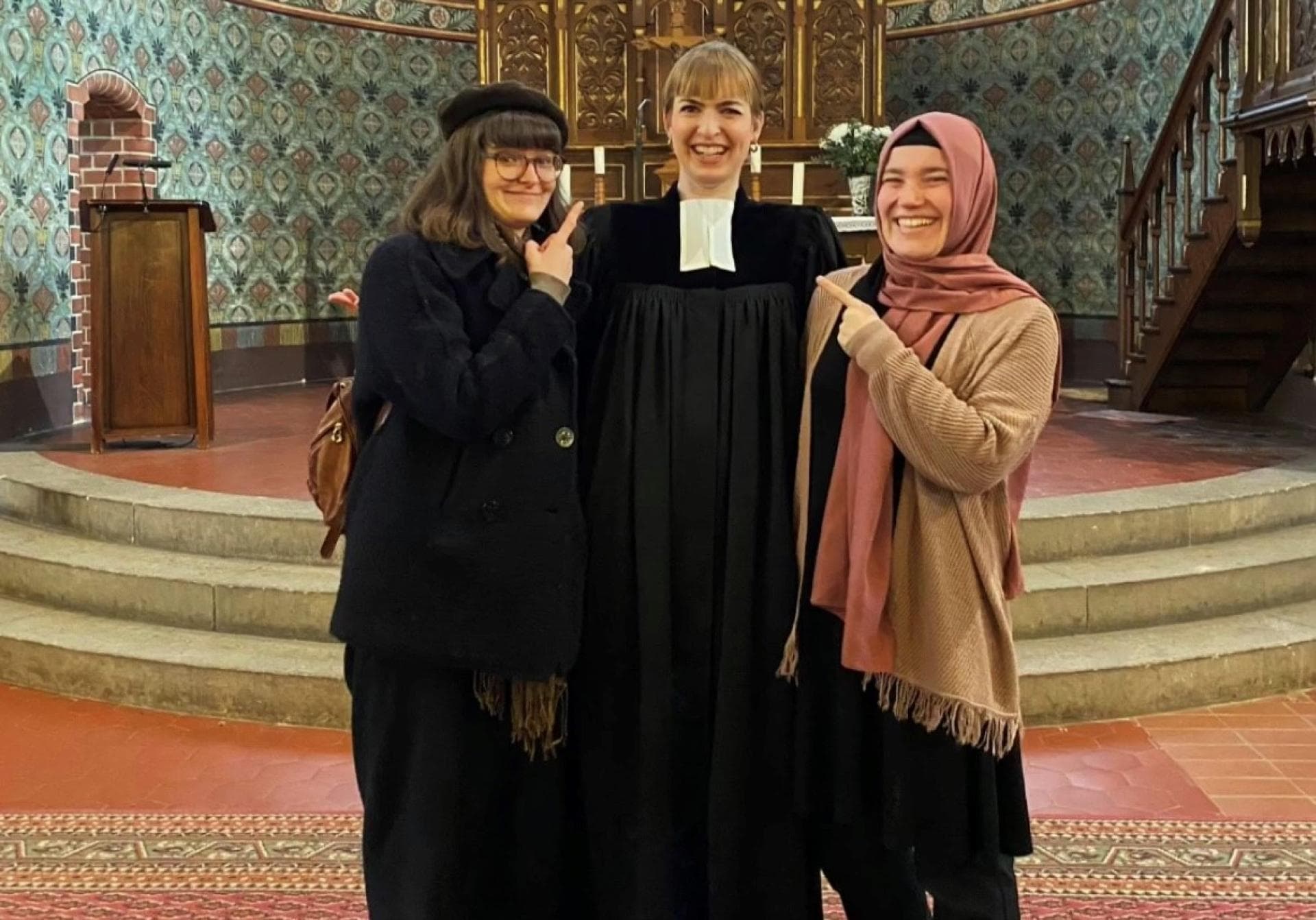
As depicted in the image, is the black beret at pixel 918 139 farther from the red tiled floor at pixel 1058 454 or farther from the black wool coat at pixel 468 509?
the red tiled floor at pixel 1058 454

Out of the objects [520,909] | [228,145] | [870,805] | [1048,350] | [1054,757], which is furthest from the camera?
[228,145]

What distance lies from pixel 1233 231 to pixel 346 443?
559cm

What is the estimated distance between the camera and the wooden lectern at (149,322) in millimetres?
6645

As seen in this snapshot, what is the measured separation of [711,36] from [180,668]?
254 inches

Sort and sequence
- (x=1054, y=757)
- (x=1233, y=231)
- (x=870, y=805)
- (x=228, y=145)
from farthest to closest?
(x=228, y=145), (x=1233, y=231), (x=1054, y=757), (x=870, y=805)

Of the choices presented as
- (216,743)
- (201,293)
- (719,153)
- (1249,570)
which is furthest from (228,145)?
(719,153)

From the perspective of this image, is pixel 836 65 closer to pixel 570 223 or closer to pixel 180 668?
pixel 180 668

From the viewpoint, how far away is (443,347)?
207 centimetres

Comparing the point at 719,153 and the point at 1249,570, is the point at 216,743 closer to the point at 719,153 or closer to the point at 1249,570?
the point at 719,153

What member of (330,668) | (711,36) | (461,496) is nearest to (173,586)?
(330,668)

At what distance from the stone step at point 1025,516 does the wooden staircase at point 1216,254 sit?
1516 millimetres

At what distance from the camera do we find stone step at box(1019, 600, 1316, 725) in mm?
4145

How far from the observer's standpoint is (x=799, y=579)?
7.45ft

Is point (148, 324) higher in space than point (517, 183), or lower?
lower
